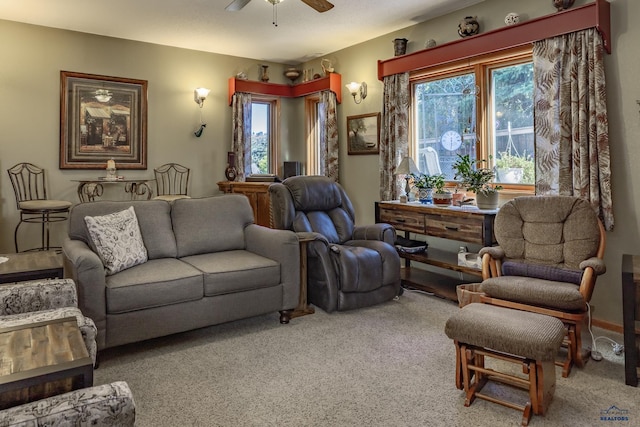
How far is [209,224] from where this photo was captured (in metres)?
3.66

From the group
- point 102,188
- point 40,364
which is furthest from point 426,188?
point 102,188

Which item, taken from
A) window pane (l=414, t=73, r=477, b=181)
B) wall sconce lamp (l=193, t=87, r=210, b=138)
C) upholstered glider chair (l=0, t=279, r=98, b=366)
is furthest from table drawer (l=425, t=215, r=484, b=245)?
wall sconce lamp (l=193, t=87, r=210, b=138)

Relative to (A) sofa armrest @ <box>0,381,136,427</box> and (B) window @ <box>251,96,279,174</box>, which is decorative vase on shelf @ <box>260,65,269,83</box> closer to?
(B) window @ <box>251,96,279,174</box>

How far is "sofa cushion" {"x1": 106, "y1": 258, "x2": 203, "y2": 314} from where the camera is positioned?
2.68 meters

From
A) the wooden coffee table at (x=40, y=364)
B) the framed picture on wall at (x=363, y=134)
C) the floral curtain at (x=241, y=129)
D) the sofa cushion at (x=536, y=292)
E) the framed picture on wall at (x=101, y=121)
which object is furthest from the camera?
the floral curtain at (x=241, y=129)

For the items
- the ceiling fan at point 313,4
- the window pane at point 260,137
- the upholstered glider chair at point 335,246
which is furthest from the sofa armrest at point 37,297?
the window pane at point 260,137

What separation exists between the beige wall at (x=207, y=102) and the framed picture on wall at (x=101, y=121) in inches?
3.9

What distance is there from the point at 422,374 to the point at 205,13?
408 centimetres

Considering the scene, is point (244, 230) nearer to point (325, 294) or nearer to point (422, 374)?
point (325, 294)

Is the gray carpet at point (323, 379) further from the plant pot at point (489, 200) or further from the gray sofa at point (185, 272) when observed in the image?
the plant pot at point (489, 200)

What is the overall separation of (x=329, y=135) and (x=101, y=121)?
287cm

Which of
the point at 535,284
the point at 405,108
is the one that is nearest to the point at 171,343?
the point at 535,284

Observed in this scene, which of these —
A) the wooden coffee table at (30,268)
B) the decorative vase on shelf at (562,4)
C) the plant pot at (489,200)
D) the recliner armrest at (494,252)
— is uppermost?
the decorative vase on shelf at (562,4)

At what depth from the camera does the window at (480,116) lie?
3.95 meters
